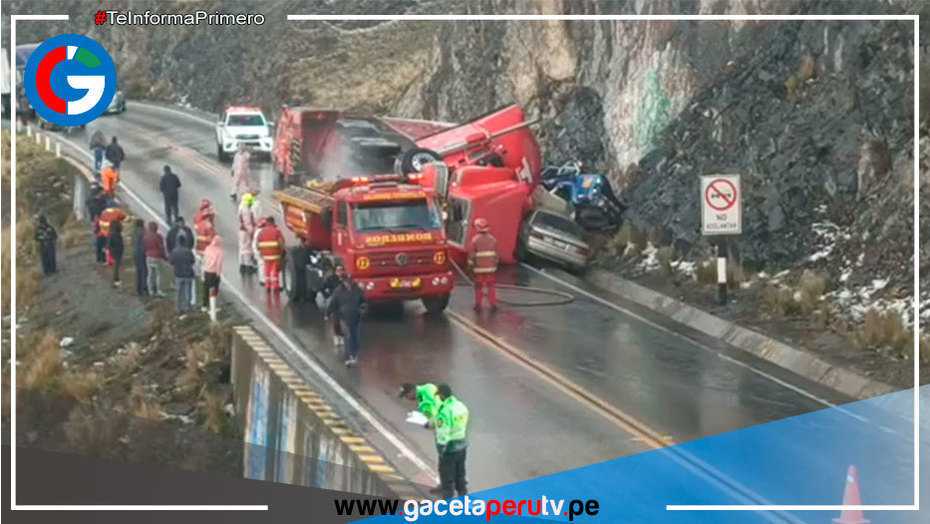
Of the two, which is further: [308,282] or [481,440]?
[308,282]

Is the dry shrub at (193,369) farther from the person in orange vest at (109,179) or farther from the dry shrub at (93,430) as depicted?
the person in orange vest at (109,179)

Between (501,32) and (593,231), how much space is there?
10.7 ft

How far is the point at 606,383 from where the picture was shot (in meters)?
23.7

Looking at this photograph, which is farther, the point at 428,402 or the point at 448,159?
the point at 448,159

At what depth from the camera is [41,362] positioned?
23.6 metres

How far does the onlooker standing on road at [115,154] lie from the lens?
24.2 meters

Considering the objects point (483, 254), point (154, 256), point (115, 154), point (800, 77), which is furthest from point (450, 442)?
point (800, 77)

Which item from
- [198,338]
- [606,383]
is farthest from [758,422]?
[198,338]

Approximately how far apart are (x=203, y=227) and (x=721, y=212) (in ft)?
24.8

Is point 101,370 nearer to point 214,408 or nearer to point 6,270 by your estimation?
point 214,408

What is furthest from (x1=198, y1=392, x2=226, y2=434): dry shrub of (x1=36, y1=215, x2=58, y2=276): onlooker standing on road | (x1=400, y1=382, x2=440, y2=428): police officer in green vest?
(x1=400, y1=382, x2=440, y2=428): police officer in green vest

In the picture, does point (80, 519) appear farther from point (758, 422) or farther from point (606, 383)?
point (758, 422)

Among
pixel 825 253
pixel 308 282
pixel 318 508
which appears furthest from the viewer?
pixel 825 253

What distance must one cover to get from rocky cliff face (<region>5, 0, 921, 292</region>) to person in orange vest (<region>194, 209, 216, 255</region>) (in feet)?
6.32
